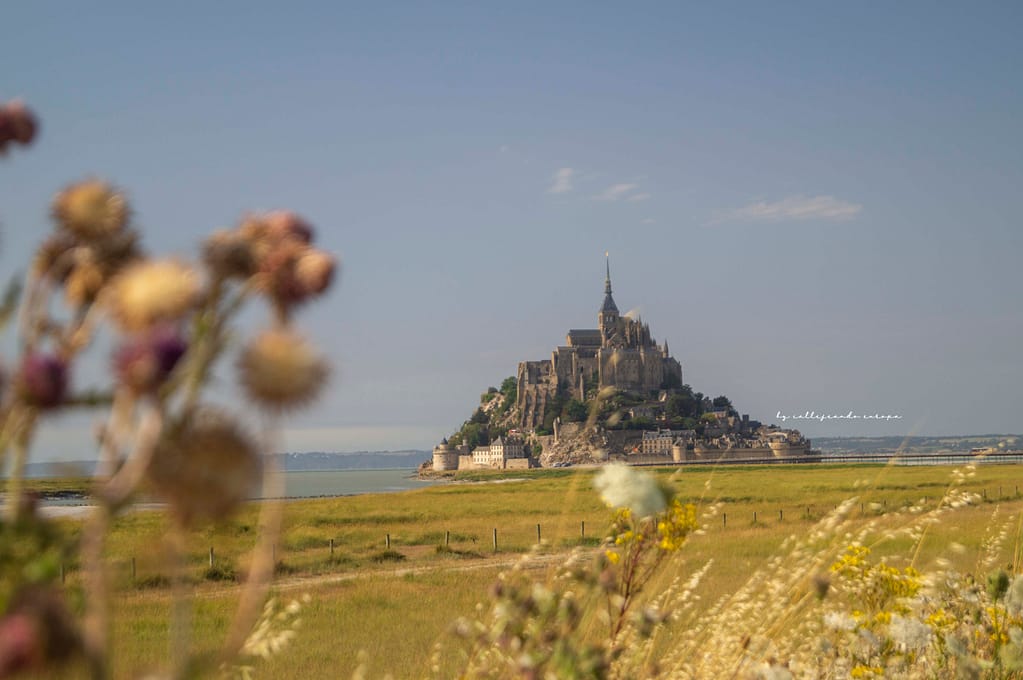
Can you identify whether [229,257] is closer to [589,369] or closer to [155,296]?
[155,296]

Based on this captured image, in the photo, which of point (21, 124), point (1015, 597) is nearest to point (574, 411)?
point (1015, 597)

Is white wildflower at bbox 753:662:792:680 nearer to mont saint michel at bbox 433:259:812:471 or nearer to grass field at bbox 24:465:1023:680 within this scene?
grass field at bbox 24:465:1023:680

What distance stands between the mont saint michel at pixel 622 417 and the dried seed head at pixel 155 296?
134929mm

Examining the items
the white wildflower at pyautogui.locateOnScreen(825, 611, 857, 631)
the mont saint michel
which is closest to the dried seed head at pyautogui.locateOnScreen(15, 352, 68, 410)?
the white wildflower at pyautogui.locateOnScreen(825, 611, 857, 631)

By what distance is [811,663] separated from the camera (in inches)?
181

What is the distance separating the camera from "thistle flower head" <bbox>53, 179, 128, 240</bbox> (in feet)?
3.46

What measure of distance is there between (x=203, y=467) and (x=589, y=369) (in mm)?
153054

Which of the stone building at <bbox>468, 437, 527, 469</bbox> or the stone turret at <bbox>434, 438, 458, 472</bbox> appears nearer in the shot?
the stone building at <bbox>468, 437, 527, 469</bbox>

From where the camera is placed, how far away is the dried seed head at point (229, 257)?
92 cm

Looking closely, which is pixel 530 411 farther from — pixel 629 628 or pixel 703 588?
pixel 629 628

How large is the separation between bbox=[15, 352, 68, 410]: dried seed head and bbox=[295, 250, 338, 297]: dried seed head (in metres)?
0.25

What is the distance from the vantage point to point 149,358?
0.81 meters

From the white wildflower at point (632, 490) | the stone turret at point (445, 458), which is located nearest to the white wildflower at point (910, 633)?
the white wildflower at point (632, 490)

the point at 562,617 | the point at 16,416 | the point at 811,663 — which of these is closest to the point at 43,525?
the point at 16,416
